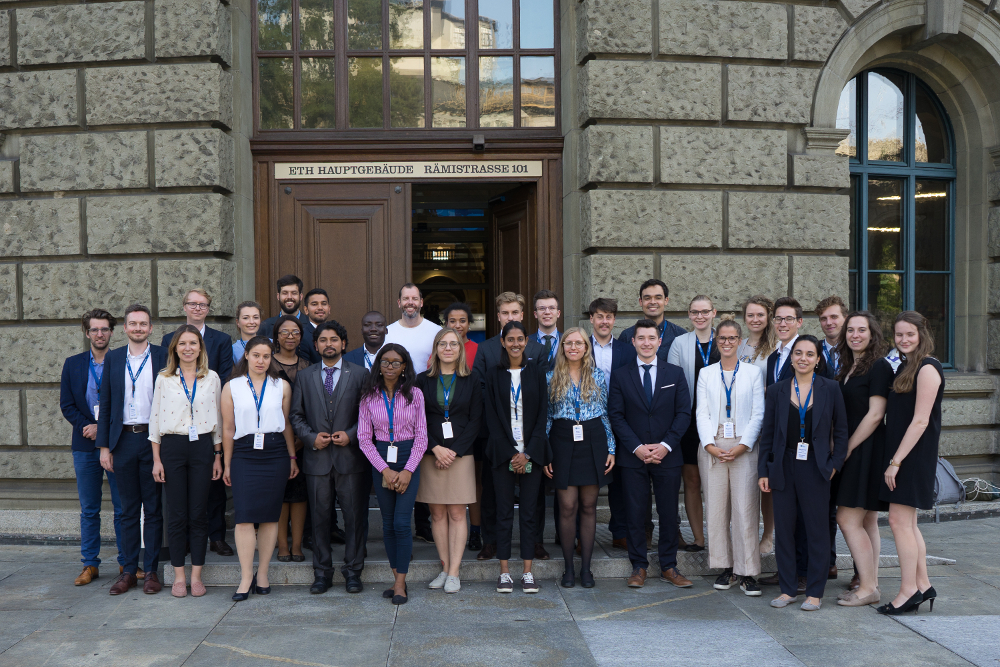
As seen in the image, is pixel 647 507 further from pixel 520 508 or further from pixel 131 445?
pixel 131 445

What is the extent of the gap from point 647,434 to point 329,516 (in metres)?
2.53

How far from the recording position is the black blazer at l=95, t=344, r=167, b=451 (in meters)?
5.93

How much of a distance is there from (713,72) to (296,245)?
15.4 feet

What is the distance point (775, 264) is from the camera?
7.96m

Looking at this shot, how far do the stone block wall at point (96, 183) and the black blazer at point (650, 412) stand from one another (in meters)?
4.04

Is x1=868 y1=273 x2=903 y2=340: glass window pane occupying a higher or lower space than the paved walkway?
higher

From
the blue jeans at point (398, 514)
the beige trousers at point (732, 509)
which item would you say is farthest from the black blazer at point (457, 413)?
the beige trousers at point (732, 509)

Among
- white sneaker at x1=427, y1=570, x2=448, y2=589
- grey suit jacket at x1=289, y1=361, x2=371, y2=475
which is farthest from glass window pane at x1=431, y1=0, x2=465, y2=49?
white sneaker at x1=427, y1=570, x2=448, y2=589

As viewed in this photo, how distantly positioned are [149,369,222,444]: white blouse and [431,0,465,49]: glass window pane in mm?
4477

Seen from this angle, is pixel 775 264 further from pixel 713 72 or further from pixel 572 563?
→ pixel 572 563

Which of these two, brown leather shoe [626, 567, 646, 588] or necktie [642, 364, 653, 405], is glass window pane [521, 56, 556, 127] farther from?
brown leather shoe [626, 567, 646, 588]

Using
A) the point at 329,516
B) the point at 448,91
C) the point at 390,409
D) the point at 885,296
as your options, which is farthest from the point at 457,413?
the point at 885,296

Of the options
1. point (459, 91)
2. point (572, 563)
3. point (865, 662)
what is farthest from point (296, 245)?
point (865, 662)

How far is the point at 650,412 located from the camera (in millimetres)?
5953
